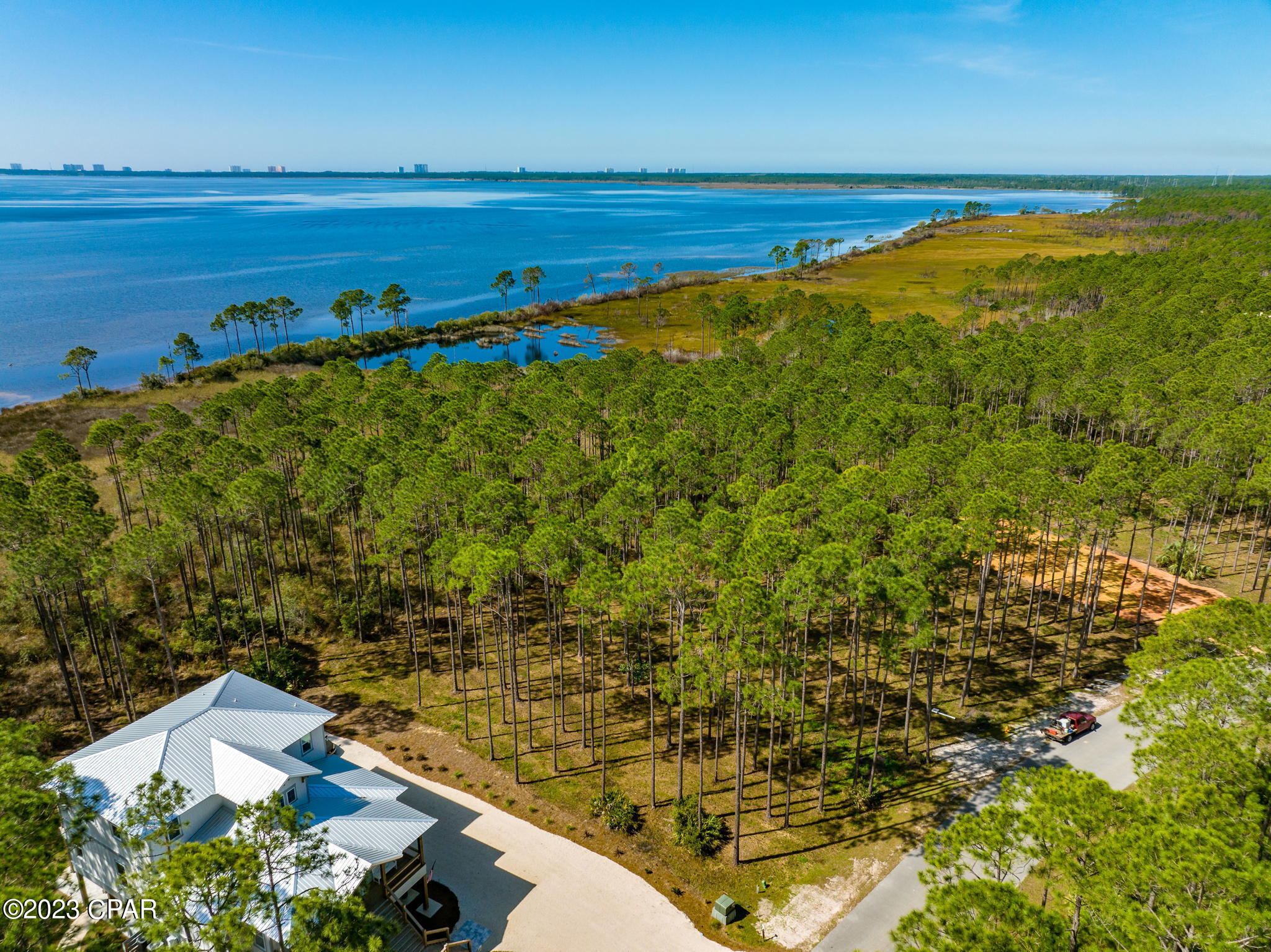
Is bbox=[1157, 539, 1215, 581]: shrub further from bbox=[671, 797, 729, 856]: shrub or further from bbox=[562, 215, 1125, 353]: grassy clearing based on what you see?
bbox=[562, 215, 1125, 353]: grassy clearing

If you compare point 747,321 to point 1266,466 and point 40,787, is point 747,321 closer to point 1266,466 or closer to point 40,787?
point 1266,466

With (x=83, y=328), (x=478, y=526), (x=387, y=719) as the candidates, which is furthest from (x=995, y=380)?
(x=83, y=328)

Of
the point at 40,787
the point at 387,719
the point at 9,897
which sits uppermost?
the point at 9,897

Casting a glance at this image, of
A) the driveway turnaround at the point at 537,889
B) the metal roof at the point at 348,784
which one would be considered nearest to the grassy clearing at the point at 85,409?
the metal roof at the point at 348,784

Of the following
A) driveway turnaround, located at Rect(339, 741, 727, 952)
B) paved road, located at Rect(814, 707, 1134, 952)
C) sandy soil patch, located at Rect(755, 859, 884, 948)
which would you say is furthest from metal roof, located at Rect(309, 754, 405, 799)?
paved road, located at Rect(814, 707, 1134, 952)

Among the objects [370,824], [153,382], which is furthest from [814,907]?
[153,382]

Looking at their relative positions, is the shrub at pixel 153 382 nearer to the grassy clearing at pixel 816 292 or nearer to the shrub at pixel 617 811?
the grassy clearing at pixel 816 292
